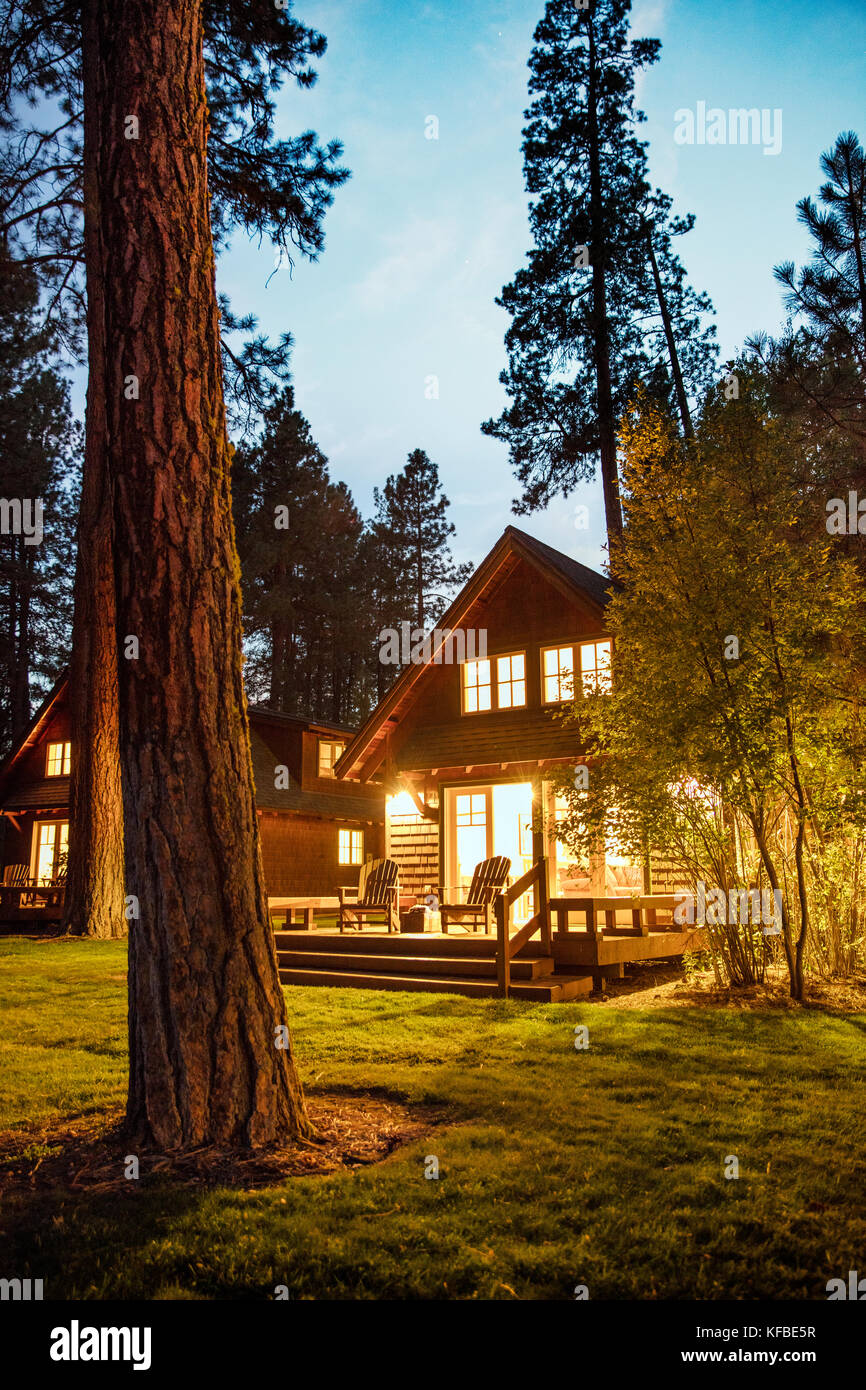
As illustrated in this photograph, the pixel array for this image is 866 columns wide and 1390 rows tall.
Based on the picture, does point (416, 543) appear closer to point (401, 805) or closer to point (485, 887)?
point (401, 805)

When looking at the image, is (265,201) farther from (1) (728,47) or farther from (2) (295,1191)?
(2) (295,1191)

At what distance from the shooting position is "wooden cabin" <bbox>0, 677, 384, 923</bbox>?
22.0 metres

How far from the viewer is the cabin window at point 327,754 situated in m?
23.6

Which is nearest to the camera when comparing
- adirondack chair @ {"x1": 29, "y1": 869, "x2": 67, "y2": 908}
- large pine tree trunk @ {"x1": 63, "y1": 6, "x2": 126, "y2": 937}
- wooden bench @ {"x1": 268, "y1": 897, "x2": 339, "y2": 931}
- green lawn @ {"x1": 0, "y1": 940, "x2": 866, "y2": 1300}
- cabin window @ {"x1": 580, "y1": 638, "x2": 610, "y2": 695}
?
green lawn @ {"x1": 0, "y1": 940, "x2": 866, "y2": 1300}

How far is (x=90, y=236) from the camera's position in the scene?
12.7 m

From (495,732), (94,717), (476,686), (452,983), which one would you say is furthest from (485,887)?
(94,717)

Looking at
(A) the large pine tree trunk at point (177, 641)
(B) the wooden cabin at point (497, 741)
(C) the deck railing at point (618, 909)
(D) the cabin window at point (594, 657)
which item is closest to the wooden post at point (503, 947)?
(C) the deck railing at point (618, 909)

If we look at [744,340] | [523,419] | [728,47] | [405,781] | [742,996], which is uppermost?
[728,47]

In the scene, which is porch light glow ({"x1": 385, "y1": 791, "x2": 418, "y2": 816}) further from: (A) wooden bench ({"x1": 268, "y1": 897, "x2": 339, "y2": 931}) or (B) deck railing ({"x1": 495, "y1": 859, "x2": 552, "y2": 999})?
(B) deck railing ({"x1": 495, "y1": 859, "x2": 552, "y2": 999})

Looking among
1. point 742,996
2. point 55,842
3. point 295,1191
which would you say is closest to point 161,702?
point 295,1191

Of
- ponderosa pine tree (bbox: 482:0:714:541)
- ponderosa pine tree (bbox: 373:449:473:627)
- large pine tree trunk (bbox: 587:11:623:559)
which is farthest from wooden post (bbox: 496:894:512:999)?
ponderosa pine tree (bbox: 373:449:473:627)

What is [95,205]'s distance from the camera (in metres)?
12.1

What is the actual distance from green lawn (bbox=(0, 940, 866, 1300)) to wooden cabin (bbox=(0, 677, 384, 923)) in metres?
15.4

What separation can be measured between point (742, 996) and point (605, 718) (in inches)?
115
